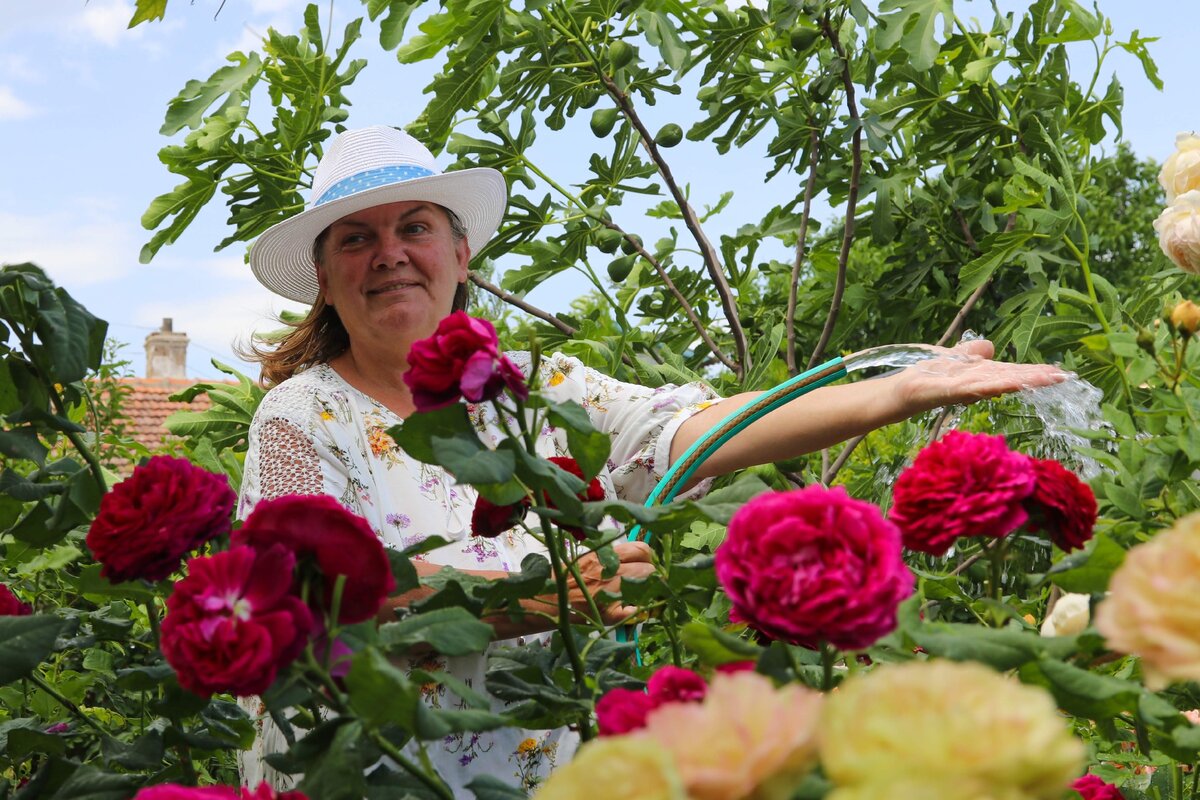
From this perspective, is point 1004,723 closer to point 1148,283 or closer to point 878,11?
point 1148,283

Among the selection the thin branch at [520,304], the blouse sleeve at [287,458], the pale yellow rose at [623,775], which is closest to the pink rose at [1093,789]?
the pale yellow rose at [623,775]

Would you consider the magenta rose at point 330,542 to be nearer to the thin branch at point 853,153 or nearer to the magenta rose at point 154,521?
the magenta rose at point 154,521

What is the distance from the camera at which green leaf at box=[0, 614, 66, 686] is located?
102 centimetres

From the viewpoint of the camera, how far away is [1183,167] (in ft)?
4.80

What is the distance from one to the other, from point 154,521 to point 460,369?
289 millimetres

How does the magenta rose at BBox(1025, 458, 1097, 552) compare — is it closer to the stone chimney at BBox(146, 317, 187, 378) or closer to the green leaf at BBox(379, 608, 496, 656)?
the green leaf at BBox(379, 608, 496, 656)

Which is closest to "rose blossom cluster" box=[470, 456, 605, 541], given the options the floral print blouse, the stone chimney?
the floral print blouse

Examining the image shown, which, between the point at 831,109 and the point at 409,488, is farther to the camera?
the point at 831,109

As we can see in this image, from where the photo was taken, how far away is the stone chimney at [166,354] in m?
19.7

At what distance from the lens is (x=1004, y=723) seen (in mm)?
452

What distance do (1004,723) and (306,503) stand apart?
494 mm

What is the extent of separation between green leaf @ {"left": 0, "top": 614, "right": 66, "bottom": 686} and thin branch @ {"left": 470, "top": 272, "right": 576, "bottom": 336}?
2.02m

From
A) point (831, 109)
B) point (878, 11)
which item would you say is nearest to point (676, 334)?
point (831, 109)

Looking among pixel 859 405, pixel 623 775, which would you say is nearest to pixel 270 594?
pixel 623 775
